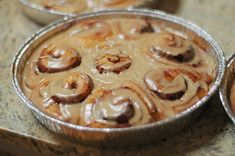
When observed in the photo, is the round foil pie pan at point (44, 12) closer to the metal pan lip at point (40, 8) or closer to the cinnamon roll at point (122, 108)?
the metal pan lip at point (40, 8)

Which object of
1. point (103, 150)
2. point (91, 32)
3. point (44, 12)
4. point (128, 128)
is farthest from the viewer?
point (44, 12)

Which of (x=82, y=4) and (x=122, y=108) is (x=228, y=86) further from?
(x=82, y=4)

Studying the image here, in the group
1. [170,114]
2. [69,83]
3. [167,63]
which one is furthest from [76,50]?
[170,114]

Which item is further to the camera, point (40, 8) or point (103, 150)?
point (40, 8)

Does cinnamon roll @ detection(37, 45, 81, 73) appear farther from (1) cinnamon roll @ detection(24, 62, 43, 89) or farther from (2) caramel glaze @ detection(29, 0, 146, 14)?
(2) caramel glaze @ detection(29, 0, 146, 14)

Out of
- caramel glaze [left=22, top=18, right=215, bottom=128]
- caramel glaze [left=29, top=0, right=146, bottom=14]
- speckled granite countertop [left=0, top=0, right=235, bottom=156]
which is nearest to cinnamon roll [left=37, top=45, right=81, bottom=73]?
caramel glaze [left=22, top=18, right=215, bottom=128]

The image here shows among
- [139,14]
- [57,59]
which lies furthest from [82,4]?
[57,59]

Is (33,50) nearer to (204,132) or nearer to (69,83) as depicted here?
(69,83)

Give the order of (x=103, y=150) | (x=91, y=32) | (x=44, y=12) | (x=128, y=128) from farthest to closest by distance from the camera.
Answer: (x=44, y=12)
(x=91, y=32)
(x=103, y=150)
(x=128, y=128)
